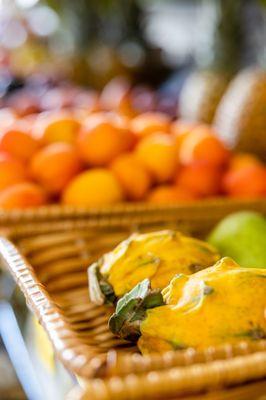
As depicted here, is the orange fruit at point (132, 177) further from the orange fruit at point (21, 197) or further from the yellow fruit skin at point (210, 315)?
the yellow fruit skin at point (210, 315)

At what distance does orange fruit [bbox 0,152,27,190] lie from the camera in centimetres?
98

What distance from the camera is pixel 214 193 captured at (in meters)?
1.05

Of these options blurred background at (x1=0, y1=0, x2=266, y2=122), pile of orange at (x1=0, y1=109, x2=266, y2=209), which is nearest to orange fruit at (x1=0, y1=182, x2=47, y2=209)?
pile of orange at (x1=0, y1=109, x2=266, y2=209)

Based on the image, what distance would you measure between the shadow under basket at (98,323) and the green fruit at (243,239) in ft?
0.36

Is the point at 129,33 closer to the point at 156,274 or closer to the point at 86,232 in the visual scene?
the point at 86,232

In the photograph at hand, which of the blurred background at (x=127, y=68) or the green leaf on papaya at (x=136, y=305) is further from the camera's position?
the blurred background at (x=127, y=68)

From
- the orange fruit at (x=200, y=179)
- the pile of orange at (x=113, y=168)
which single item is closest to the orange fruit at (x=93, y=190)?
the pile of orange at (x=113, y=168)

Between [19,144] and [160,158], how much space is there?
24 cm

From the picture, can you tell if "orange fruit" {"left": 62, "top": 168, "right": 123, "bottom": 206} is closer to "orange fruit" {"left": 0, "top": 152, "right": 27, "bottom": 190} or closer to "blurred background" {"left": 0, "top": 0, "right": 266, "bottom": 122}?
"orange fruit" {"left": 0, "top": 152, "right": 27, "bottom": 190}

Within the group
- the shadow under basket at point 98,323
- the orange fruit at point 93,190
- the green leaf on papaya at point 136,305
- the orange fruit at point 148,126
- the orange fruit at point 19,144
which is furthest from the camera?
the orange fruit at point 148,126

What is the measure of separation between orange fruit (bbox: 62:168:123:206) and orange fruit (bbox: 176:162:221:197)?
0.12 metres

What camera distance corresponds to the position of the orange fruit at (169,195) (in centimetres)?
99

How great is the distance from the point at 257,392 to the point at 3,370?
454 millimetres

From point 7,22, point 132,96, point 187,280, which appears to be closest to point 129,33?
point 132,96
